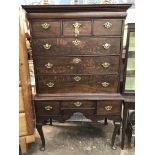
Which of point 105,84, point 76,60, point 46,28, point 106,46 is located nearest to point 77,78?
point 76,60

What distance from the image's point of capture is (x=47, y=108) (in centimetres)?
197

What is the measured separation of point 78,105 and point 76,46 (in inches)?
24.1

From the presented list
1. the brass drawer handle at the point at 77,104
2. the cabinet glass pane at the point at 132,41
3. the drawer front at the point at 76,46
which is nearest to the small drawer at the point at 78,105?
the brass drawer handle at the point at 77,104

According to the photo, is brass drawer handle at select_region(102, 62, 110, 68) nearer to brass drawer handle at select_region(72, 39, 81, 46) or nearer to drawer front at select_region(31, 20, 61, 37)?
brass drawer handle at select_region(72, 39, 81, 46)

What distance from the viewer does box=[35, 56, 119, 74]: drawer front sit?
1.82 meters

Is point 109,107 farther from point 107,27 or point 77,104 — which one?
point 107,27

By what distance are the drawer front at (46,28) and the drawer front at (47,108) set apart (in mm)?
686

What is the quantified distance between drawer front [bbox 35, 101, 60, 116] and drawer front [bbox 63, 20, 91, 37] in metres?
0.72

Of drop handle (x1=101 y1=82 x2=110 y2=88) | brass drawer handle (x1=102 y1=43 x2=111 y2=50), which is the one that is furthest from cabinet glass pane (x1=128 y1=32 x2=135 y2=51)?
drop handle (x1=101 y1=82 x2=110 y2=88)
